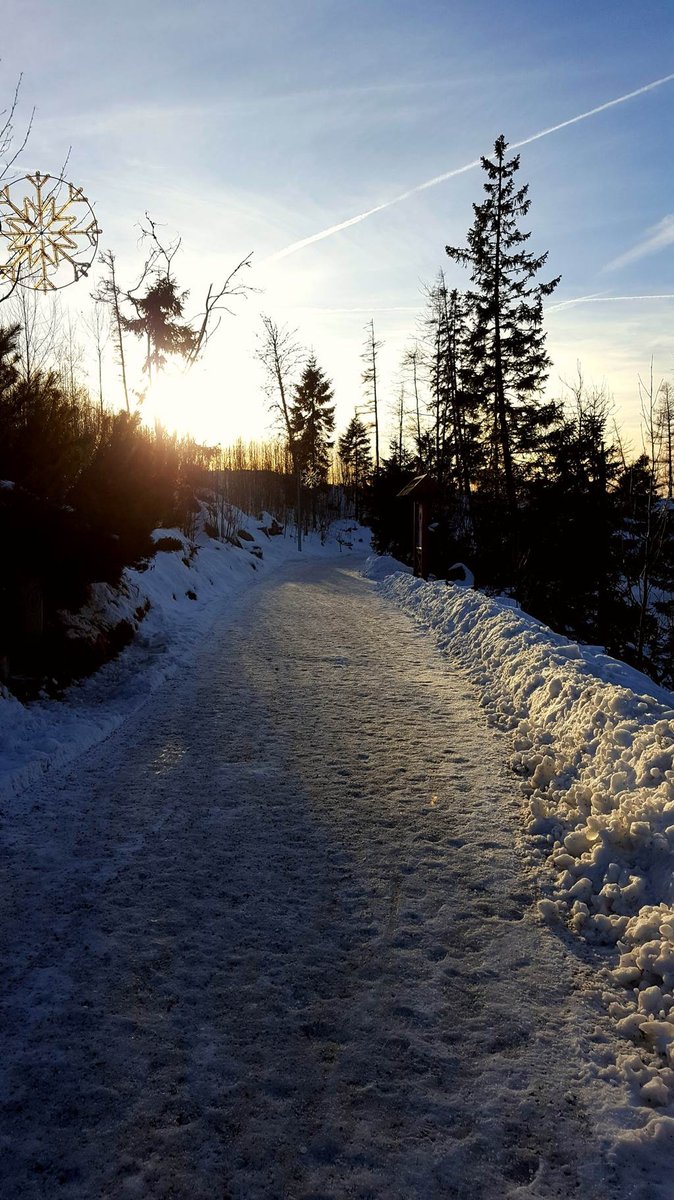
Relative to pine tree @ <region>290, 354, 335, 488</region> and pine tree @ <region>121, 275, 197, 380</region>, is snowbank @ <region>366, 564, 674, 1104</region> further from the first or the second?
Result: pine tree @ <region>290, 354, 335, 488</region>

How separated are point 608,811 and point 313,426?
47873 mm

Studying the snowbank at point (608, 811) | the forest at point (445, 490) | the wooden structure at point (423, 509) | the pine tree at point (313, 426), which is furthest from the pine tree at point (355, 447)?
the snowbank at point (608, 811)

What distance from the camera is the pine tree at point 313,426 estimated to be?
47438 mm

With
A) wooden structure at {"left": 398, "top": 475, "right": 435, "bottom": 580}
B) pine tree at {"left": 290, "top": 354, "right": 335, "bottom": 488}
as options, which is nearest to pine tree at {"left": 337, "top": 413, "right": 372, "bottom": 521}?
pine tree at {"left": 290, "top": 354, "right": 335, "bottom": 488}

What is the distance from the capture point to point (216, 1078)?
2.29 meters

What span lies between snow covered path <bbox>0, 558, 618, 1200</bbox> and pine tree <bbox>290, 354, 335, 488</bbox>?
4229cm

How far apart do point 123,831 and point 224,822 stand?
0.64 meters

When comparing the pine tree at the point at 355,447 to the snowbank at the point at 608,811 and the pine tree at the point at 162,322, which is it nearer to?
the pine tree at the point at 162,322

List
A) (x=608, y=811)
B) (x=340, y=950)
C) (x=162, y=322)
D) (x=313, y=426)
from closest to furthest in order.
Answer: (x=340, y=950)
(x=608, y=811)
(x=162, y=322)
(x=313, y=426)

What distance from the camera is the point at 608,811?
3.99 meters

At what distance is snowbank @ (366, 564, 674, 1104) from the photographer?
2.71 metres

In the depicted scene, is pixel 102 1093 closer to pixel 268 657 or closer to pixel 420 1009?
pixel 420 1009

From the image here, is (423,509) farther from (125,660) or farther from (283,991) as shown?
(283,991)

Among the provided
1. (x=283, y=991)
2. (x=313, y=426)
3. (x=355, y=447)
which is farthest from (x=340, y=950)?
(x=355, y=447)
